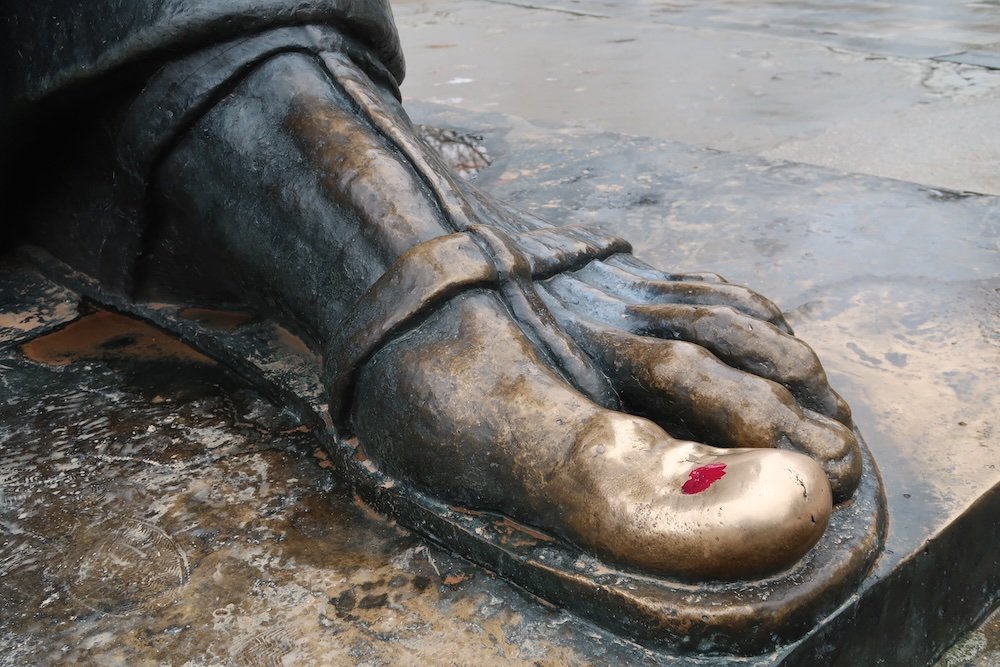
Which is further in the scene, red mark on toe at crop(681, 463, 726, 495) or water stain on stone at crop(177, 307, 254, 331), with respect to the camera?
water stain on stone at crop(177, 307, 254, 331)

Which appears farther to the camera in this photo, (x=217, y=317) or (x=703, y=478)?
(x=217, y=317)

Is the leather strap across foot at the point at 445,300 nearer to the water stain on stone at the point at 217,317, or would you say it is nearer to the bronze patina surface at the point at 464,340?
the bronze patina surface at the point at 464,340

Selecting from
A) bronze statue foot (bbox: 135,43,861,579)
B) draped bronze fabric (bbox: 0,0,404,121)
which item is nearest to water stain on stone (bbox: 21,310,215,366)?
bronze statue foot (bbox: 135,43,861,579)

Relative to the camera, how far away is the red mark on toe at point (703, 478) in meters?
1.02

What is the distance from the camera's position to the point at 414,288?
125 cm

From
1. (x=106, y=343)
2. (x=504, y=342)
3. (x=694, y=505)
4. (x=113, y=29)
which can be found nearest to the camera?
(x=694, y=505)

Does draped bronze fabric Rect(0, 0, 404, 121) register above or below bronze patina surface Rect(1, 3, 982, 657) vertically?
above

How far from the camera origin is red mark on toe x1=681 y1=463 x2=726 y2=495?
1019 millimetres

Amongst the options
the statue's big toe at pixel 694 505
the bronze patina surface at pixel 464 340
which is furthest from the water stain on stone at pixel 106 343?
the statue's big toe at pixel 694 505

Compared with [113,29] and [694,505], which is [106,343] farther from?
[694,505]

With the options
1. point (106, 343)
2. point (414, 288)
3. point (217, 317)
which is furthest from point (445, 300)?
point (106, 343)

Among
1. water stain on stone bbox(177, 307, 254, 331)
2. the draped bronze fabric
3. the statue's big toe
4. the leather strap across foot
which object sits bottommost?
water stain on stone bbox(177, 307, 254, 331)

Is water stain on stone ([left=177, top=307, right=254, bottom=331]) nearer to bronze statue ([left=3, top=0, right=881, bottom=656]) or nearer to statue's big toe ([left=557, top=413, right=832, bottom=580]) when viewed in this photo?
bronze statue ([left=3, top=0, right=881, bottom=656])

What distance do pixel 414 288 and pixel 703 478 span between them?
1.40 feet
